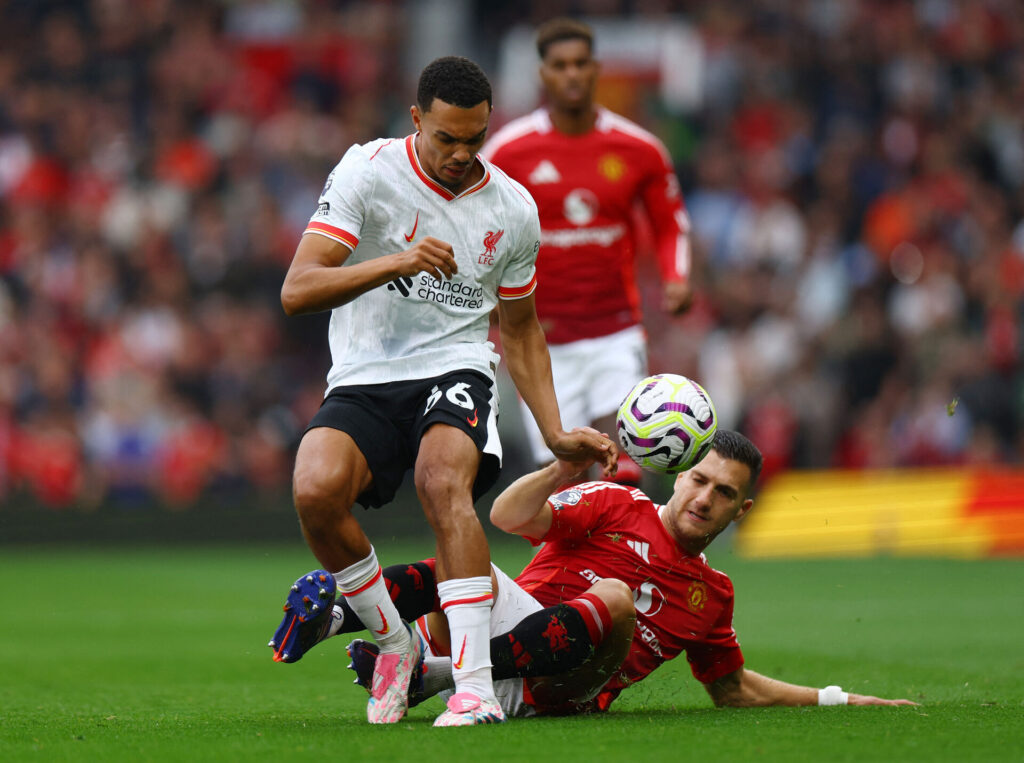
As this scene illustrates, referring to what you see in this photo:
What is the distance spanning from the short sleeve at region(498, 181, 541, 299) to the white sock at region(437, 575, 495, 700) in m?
1.23

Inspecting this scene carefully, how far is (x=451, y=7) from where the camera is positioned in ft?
67.7

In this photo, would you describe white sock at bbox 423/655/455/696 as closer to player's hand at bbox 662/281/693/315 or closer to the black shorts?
the black shorts

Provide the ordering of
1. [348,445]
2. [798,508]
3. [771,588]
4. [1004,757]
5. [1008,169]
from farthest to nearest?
[1008,169] → [798,508] → [771,588] → [348,445] → [1004,757]

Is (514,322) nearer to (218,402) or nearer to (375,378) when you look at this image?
(375,378)

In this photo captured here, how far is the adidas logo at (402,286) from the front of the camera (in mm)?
5746

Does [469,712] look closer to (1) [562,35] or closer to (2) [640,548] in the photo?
(2) [640,548]

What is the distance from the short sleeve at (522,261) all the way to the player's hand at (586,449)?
2.28ft


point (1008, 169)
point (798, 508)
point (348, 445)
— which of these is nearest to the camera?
point (348, 445)

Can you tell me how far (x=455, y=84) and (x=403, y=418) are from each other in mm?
1258

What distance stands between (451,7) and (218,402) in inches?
278

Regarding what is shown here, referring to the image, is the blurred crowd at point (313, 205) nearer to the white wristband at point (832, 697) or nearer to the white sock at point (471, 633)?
the white wristband at point (832, 697)

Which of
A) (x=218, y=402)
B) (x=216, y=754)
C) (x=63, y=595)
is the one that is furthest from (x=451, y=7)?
(x=216, y=754)

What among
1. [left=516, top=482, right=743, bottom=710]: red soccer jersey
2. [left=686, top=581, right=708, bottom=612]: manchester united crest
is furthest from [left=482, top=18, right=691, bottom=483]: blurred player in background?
[left=686, top=581, right=708, bottom=612]: manchester united crest

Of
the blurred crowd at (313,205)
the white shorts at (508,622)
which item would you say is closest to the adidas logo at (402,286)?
the white shorts at (508,622)
